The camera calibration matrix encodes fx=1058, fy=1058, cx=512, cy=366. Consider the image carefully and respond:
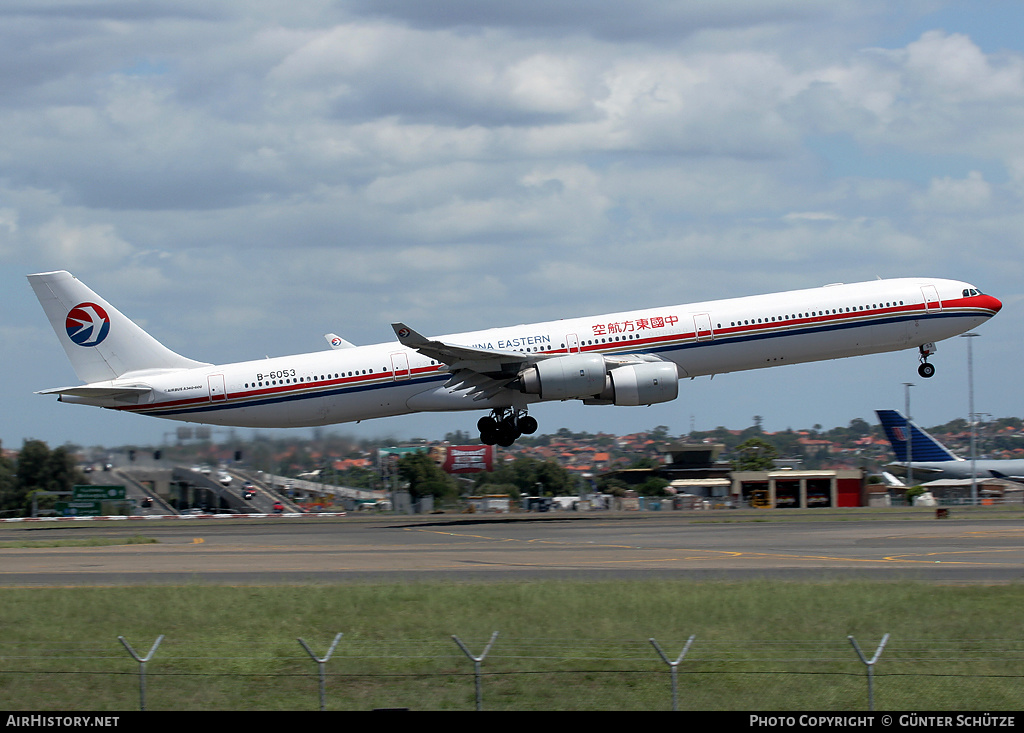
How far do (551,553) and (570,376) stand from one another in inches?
458

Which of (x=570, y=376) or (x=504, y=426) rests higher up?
(x=570, y=376)

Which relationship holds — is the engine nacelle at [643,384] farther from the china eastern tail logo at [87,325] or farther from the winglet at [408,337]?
the china eastern tail logo at [87,325]

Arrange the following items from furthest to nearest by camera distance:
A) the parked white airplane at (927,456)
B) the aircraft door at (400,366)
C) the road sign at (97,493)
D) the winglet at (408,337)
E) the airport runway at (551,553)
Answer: the parked white airplane at (927,456)
the road sign at (97,493)
the aircraft door at (400,366)
the winglet at (408,337)
the airport runway at (551,553)

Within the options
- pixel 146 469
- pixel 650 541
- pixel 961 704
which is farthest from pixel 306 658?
pixel 146 469

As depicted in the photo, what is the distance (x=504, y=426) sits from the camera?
151ft

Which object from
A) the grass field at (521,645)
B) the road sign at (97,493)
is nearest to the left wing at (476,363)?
the grass field at (521,645)

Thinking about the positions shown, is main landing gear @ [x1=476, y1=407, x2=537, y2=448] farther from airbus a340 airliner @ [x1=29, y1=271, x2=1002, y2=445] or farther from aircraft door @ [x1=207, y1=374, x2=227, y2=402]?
aircraft door @ [x1=207, y1=374, x2=227, y2=402]

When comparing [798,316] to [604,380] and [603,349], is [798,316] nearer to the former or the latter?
[603,349]

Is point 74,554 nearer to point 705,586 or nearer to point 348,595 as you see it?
point 348,595

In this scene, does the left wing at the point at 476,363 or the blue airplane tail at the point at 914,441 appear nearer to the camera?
the left wing at the point at 476,363

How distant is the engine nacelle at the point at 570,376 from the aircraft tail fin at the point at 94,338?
50.8ft

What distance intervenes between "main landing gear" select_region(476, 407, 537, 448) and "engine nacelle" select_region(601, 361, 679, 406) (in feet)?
15.8

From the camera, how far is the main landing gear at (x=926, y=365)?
4679 centimetres

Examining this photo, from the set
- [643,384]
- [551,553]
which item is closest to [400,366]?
[643,384]
